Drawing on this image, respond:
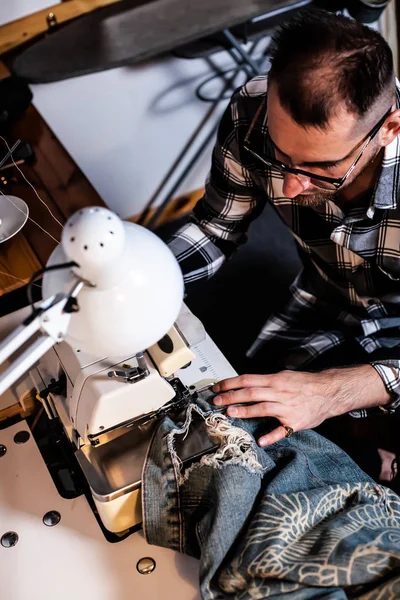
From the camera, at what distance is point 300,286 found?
Answer: 1.71 meters

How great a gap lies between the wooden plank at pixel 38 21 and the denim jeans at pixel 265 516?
147 centimetres

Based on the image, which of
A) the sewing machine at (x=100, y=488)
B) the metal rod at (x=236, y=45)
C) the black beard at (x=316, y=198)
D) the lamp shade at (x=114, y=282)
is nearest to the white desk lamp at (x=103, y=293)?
the lamp shade at (x=114, y=282)

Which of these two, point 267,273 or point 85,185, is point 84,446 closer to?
point 85,185

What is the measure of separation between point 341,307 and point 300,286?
0.13 meters

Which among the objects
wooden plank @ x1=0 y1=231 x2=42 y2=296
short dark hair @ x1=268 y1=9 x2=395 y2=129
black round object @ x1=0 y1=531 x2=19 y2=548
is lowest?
black round object @ x1=0 y1=531 x2=19 y2=548

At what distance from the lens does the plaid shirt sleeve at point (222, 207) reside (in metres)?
1.43

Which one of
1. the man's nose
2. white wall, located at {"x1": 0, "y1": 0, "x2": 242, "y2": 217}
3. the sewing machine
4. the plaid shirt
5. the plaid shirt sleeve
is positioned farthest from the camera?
white wall, located at {"x1": 0, "y1": 0, "x2": 242, "y2": 217}

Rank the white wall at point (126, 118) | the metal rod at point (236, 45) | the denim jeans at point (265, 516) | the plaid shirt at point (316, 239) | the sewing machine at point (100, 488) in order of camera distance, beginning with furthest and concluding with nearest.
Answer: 1. the white wall at point (126, 118)
2. the metal rod at point (236, 45)
3. the plaid shirt at point (316, 239)
4. the sewing machine at point (100, 488)
5. the denim jeans at point (265, 516)

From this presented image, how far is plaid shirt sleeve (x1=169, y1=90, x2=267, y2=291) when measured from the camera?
1435mm

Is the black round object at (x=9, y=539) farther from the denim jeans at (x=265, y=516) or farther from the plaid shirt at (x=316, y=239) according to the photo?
the plaid shirt at (x=316, y=239)

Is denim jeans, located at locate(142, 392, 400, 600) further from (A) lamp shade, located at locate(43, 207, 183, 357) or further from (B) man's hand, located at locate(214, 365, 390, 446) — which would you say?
(A) lamp shade, located at locate(43, 207, 183, 357)

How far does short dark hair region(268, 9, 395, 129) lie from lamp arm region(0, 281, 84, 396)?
559 mm

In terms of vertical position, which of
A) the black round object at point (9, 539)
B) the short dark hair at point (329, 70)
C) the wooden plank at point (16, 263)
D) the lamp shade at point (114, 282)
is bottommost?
the black round object at point (9, 539)

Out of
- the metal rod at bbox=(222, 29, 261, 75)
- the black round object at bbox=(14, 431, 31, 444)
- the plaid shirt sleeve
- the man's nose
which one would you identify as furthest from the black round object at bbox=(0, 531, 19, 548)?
the metal rod at bbox=(222, 29, 261, 75)
